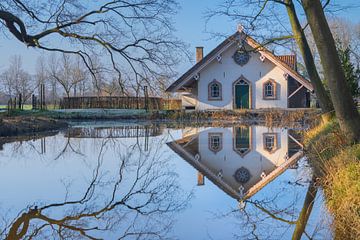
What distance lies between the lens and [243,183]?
27.6 feet

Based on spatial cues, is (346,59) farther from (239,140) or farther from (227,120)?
(239,140)

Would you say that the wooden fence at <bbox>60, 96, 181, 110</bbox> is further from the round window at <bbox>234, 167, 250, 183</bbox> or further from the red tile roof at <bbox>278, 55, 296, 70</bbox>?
the round window at <bbox>234, 167, 250, 183</bbox>

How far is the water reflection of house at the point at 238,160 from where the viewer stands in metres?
8.43

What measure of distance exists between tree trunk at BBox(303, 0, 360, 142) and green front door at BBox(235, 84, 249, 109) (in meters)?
25.1

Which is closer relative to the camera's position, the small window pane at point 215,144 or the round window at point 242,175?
the round window at point 242,175

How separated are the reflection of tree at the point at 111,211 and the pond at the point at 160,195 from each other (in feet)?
0.04

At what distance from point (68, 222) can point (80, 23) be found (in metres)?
11.3

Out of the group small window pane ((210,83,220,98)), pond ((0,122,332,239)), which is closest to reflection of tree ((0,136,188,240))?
pond ((0,122,332,239))

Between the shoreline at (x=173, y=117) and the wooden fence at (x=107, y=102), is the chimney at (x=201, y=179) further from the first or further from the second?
the wooden fence at (x=107, y=102)

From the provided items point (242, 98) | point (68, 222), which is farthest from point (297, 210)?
point (242, 98)

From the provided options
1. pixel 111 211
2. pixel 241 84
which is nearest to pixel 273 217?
pixel 111 211

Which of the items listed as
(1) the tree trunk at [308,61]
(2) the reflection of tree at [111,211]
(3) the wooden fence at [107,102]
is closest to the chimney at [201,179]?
(2) the reflection of tree at [111,211]

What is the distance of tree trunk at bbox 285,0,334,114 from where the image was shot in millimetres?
14562

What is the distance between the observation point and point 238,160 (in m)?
11.1
